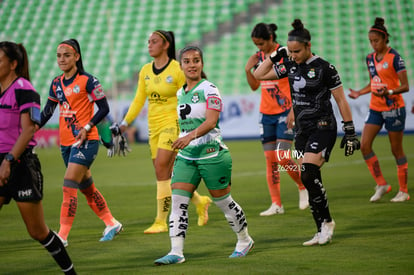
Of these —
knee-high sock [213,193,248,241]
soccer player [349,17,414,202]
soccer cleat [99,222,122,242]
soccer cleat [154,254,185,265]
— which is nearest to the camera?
soccer cleat [154,254,185,265]

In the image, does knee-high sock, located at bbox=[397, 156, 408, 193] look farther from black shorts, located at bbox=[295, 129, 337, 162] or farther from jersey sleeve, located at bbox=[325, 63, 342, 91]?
jersey sleeve, located at bbox=[325, 63, 342, 91]

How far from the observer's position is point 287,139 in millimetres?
10242

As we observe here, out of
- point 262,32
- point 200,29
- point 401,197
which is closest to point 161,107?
point 262,32

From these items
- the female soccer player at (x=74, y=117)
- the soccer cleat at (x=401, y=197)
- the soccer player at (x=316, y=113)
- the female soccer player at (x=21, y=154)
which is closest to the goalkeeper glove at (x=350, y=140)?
the soccer player at (x=316, y=113)

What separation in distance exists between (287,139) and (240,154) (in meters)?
10.5

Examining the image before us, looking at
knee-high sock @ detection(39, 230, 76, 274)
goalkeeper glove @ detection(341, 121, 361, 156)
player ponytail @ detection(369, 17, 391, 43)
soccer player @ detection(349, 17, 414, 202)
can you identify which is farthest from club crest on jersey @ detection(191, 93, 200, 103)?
player ponytail @ detection(369, 17, 391, 43)

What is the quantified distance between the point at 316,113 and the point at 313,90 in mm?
259

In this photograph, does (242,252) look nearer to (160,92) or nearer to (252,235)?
(252,235)

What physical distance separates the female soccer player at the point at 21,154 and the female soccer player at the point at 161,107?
3094 mm

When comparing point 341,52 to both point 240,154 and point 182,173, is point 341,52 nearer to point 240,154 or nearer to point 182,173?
point 240,154

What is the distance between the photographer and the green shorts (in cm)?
682

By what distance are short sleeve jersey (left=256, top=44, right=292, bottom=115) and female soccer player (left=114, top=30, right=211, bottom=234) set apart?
70.1 inches

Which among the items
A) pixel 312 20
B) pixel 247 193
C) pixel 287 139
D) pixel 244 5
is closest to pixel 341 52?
pixel 312 20

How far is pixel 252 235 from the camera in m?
8.44
